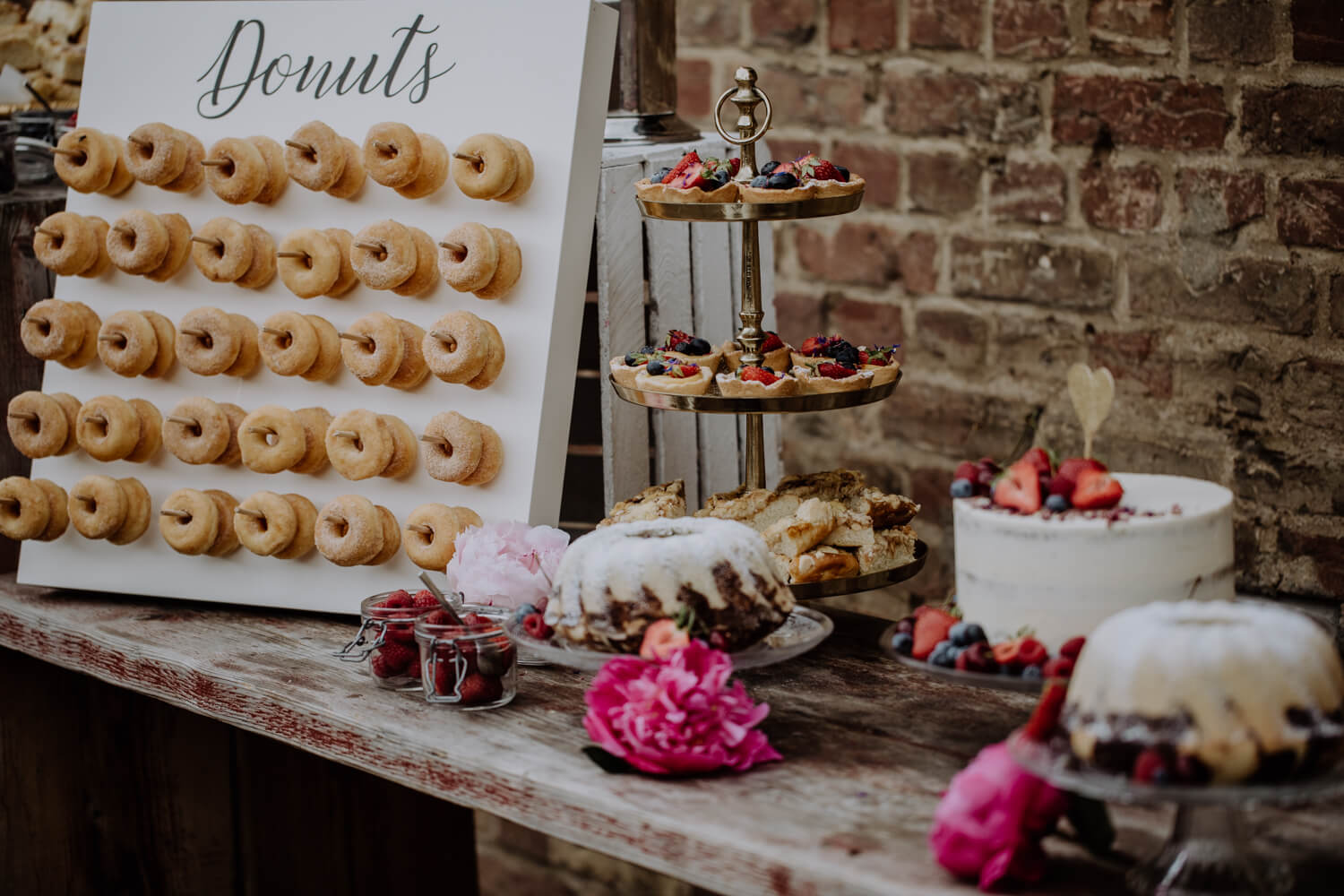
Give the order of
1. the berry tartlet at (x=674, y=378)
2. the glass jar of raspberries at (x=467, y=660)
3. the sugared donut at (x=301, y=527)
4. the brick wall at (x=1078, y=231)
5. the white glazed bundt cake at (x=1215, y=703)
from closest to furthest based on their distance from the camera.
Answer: the white glazed bundt cake at (x=1215, y=703) < the glass jar of raspberries at (x=467, y=660) < the berry tartlet at (x=674, y=378) < the sugared donut at (x=301, y=527) < the brick wall at (x=1078, y=231)

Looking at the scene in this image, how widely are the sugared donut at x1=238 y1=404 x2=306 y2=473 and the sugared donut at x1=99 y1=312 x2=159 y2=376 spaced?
155mm

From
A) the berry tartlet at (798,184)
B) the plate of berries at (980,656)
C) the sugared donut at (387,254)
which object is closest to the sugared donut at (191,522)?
the sugared donut at (387,254)

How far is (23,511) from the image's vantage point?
1776 mm

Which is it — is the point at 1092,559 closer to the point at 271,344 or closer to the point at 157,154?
the point at 271,344

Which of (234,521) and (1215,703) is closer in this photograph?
(1215,703)

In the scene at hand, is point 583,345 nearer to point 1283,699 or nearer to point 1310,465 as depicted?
point 1310,465

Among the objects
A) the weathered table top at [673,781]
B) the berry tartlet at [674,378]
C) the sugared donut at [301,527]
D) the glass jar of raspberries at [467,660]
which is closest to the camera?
the weathered table top at [673,781]

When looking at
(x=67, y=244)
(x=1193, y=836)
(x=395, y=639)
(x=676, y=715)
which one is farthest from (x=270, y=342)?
(x=1193, y=836)

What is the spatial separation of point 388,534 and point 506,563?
264 mm

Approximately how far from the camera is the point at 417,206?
1.64 m

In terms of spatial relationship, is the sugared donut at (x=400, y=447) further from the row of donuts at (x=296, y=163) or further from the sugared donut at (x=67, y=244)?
the sugared donut at (x=67, y=244)

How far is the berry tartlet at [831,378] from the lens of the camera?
1.45 metres

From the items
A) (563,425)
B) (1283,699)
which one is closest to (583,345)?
(563,425)

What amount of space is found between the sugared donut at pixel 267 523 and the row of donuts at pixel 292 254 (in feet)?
0.75
